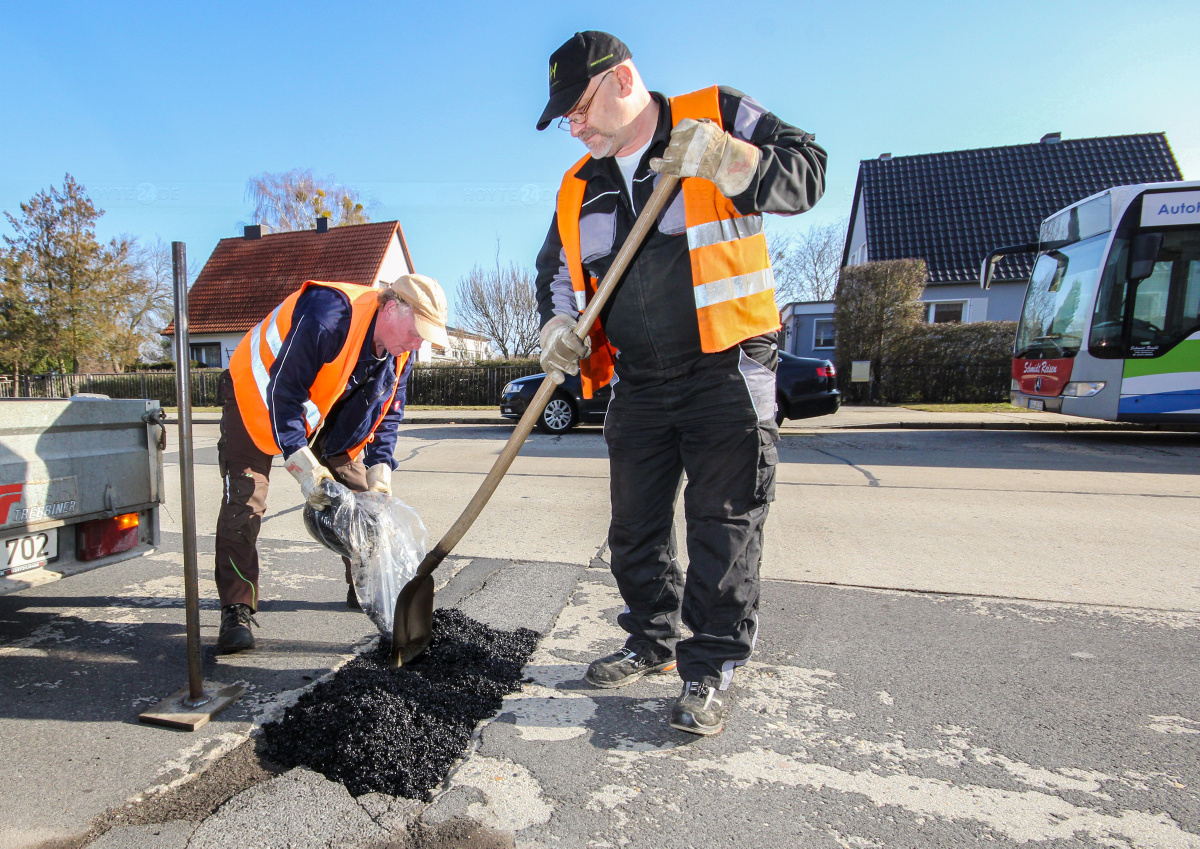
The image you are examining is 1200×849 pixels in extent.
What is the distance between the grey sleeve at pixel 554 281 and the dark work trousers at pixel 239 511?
126 centimetres

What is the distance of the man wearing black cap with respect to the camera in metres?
1.98

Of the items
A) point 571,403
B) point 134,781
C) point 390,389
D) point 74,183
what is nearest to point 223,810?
point 134,781

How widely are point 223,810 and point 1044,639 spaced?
2.74 meters

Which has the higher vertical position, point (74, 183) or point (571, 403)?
point (74, 183)

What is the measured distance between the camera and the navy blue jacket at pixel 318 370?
2.43m

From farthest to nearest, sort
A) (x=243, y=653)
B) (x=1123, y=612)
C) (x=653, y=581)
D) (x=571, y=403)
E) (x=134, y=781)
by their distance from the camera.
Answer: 1. (x=571, y=403)
2. (x=1123, y=612)
3. (x=243, y=653)
4. (x=653, y=581)
5. (x=134, y=781)

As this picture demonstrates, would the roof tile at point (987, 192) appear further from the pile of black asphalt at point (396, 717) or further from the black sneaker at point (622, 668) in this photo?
the pile of black asphalt at point (396, 717)

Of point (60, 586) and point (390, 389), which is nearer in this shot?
point (390, 389)

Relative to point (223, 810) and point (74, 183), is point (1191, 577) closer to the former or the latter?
point (223, 810)

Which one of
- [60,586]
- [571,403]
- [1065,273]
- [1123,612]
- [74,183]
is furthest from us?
[74,183]

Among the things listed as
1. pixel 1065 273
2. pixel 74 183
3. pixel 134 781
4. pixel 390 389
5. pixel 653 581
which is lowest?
pixel 134 781

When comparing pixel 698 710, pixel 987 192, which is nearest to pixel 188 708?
pixel 698 710

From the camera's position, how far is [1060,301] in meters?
9.09

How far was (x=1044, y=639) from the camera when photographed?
2.62 m
